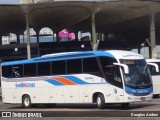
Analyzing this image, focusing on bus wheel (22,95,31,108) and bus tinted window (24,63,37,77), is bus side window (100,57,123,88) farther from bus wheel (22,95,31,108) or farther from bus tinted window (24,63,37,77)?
bus wheel (22,95,31,108)

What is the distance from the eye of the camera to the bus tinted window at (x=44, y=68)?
2592cm

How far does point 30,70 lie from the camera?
88.6 ft

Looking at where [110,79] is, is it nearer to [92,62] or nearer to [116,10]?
[92,62]

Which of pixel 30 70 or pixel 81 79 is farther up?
pixel 30 70

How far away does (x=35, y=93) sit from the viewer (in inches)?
1067

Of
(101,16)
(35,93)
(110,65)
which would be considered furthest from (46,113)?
(101,16)

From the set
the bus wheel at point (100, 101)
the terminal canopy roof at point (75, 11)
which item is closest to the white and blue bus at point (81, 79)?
the bus wheel at point (100, 101)

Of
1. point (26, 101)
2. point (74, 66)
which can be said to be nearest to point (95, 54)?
point (74, 66)

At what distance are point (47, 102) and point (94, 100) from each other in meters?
3.78

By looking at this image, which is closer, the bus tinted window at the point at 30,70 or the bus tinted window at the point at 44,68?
the bus tinted window at the point at 44,68

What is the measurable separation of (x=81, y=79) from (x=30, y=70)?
417 cm

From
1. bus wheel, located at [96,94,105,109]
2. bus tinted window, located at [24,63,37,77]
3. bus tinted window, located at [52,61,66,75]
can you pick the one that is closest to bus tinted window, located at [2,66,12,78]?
bus tinted window, located at [24,63,37,77]

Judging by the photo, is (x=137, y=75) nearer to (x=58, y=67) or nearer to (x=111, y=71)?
(x=111, y=71)

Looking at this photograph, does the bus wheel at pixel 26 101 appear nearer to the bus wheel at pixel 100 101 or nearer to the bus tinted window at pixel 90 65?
the bus tinted window at pixel 90 65
